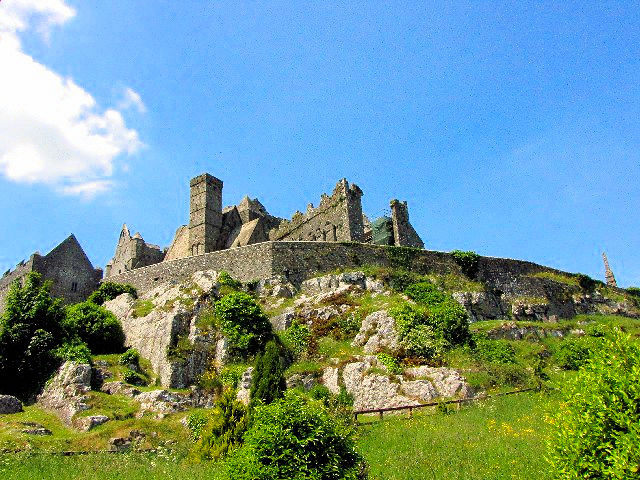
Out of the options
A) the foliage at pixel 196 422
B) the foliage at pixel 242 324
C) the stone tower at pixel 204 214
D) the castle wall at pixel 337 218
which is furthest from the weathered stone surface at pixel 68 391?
the castle wall at pixel 337 218

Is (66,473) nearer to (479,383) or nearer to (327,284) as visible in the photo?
(479,383)

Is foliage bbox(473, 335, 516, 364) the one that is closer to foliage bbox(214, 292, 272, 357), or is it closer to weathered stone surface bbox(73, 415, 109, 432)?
foliage bbox(214, 292, 272, 357)

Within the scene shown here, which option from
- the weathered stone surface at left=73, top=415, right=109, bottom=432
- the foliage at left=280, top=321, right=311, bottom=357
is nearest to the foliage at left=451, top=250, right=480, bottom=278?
the foliage at left=280, top=321, right=311, bottom=357

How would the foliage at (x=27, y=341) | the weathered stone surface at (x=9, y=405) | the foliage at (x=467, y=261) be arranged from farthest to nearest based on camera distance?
the foliage at (x=467, y=261) → the foliage at (x=27, y=341) → the weathered stone surface at (x=9, y=405)

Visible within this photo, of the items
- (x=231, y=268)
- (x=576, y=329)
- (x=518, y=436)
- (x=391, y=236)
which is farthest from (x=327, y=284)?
(x=518, y=436)

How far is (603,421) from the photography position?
8.95m

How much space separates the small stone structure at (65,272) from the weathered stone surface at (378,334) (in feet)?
87.5

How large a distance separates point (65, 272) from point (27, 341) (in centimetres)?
1618

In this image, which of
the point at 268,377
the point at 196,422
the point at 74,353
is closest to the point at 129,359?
the point at 74,353

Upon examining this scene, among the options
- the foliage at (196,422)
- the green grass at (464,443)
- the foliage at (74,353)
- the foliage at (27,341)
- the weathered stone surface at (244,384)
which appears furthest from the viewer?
the foliage at (74,353)

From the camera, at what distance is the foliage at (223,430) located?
16.6m

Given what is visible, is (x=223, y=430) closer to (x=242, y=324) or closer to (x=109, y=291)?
(x=242, y=324)

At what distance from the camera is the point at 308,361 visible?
2825 cm

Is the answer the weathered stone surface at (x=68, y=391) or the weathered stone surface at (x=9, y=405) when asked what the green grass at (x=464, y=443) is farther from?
the weathered stone surface at (x=9, y=405)
